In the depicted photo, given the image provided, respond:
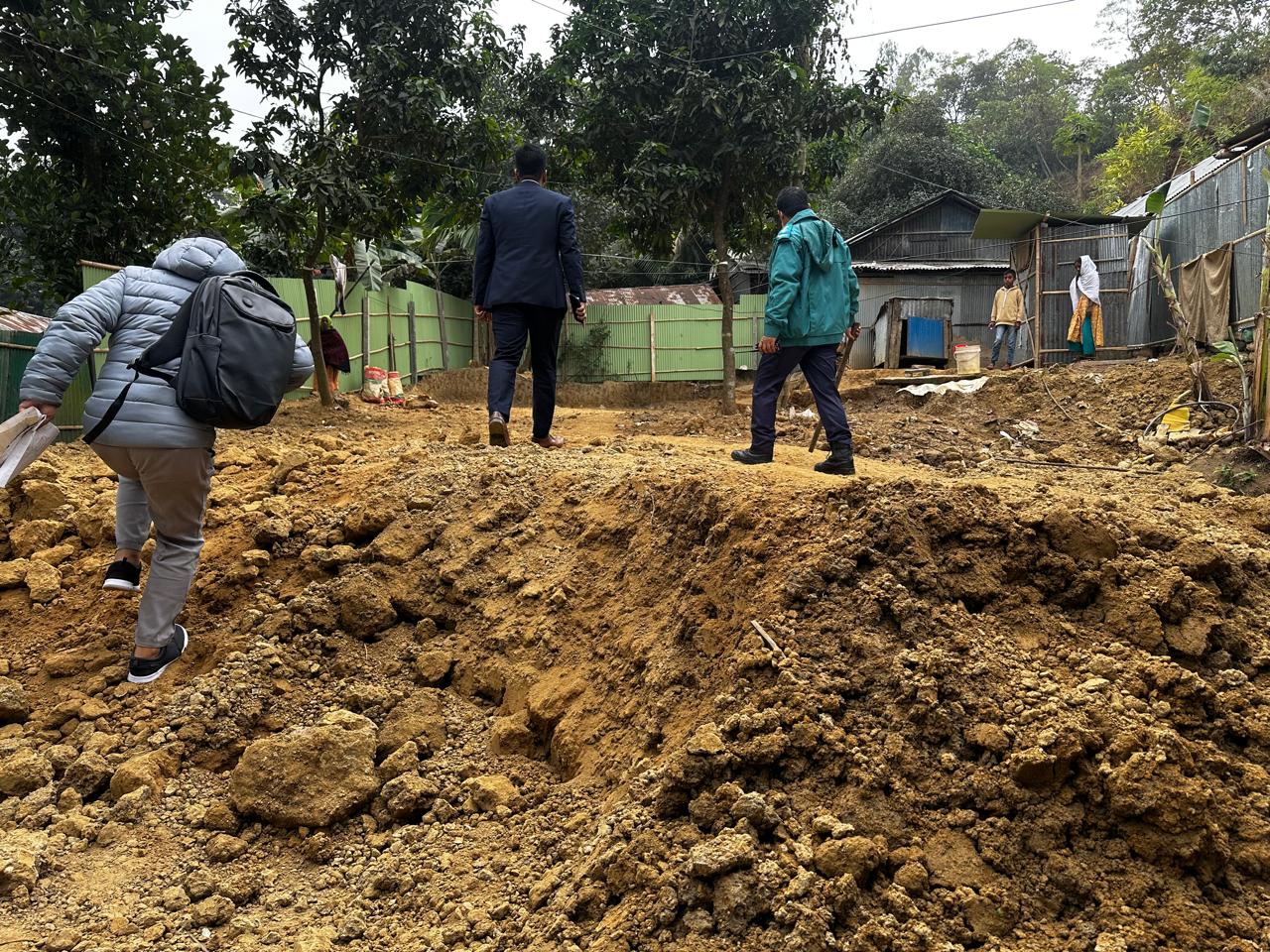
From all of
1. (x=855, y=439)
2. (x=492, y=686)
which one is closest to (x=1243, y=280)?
(x=855, y=439)

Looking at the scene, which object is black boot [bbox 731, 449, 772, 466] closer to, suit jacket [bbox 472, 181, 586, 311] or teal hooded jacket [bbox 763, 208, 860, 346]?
teal hooded jacket [bbox 763, 208, 860, 346]

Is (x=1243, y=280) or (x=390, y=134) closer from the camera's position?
(x=390, y=134)

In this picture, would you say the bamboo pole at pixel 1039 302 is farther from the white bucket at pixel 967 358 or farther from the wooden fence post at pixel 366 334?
the wooden fence post at pixel 366 334

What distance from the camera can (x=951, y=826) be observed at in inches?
73.5

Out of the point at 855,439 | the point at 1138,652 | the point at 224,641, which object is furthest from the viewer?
the point at 855,439

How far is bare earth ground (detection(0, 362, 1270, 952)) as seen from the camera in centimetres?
178

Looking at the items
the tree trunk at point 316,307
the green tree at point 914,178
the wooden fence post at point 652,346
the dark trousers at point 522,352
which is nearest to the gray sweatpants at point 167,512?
the dark trousers at point 522,352

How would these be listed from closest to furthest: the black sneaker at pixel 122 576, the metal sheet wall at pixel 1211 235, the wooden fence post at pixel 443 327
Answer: the black sneaker at pixel 122 576 → the metal sheet wall at pixel 1211 235 → the wooden fence post at pixel 443 327

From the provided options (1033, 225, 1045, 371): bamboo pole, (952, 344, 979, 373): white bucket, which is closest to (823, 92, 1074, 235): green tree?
(952, 344, 979, 373): white bucket

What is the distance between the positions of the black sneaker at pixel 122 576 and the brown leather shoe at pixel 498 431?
2045mm

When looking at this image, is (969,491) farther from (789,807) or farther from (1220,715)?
(789,807)

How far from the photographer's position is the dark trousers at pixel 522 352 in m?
5.01

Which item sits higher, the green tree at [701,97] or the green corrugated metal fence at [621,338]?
the green tree at [701,97]

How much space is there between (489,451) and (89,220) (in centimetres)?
612
